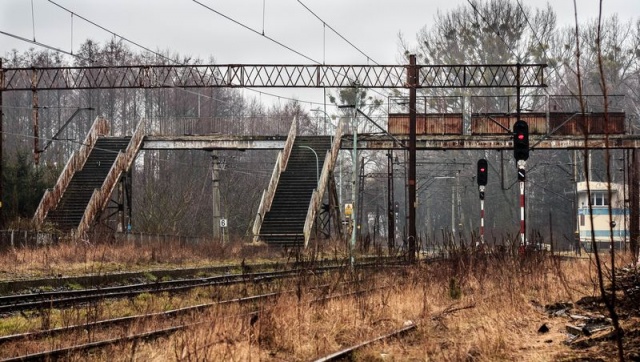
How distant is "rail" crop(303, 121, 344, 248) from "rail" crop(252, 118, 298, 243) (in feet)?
7.12

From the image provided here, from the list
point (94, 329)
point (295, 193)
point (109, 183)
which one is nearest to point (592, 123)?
point (295, 193)

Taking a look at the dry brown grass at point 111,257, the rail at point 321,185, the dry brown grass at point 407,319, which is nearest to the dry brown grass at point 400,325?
the dry brown grass at point 407,319

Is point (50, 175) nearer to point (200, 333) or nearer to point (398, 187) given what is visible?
point (200, 333)

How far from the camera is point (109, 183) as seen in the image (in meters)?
41.2

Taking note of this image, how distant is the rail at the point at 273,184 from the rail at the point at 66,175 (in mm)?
8933

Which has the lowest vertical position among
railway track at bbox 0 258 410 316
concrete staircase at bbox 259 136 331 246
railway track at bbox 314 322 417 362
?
railway track at bbox 0 258 410 316

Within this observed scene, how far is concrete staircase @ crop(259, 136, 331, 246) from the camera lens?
38875mm

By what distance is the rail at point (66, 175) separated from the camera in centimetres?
3873

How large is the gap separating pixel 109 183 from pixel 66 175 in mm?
2149

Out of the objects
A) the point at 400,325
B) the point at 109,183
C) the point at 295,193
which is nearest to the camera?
the point at 400,325

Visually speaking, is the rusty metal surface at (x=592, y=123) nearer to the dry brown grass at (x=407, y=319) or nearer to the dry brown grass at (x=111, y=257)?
the dry brown grass at (x=111, y=257)

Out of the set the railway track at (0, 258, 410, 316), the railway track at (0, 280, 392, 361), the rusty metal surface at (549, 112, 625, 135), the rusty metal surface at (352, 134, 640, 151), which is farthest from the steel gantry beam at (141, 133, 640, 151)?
the railway track at (0, 280, 392, 361)

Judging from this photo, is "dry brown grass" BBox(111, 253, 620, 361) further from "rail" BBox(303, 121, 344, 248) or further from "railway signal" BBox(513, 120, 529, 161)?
"rail" BBox(303, 121, 344, 248)

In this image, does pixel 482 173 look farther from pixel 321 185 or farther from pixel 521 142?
pixel 321 185
